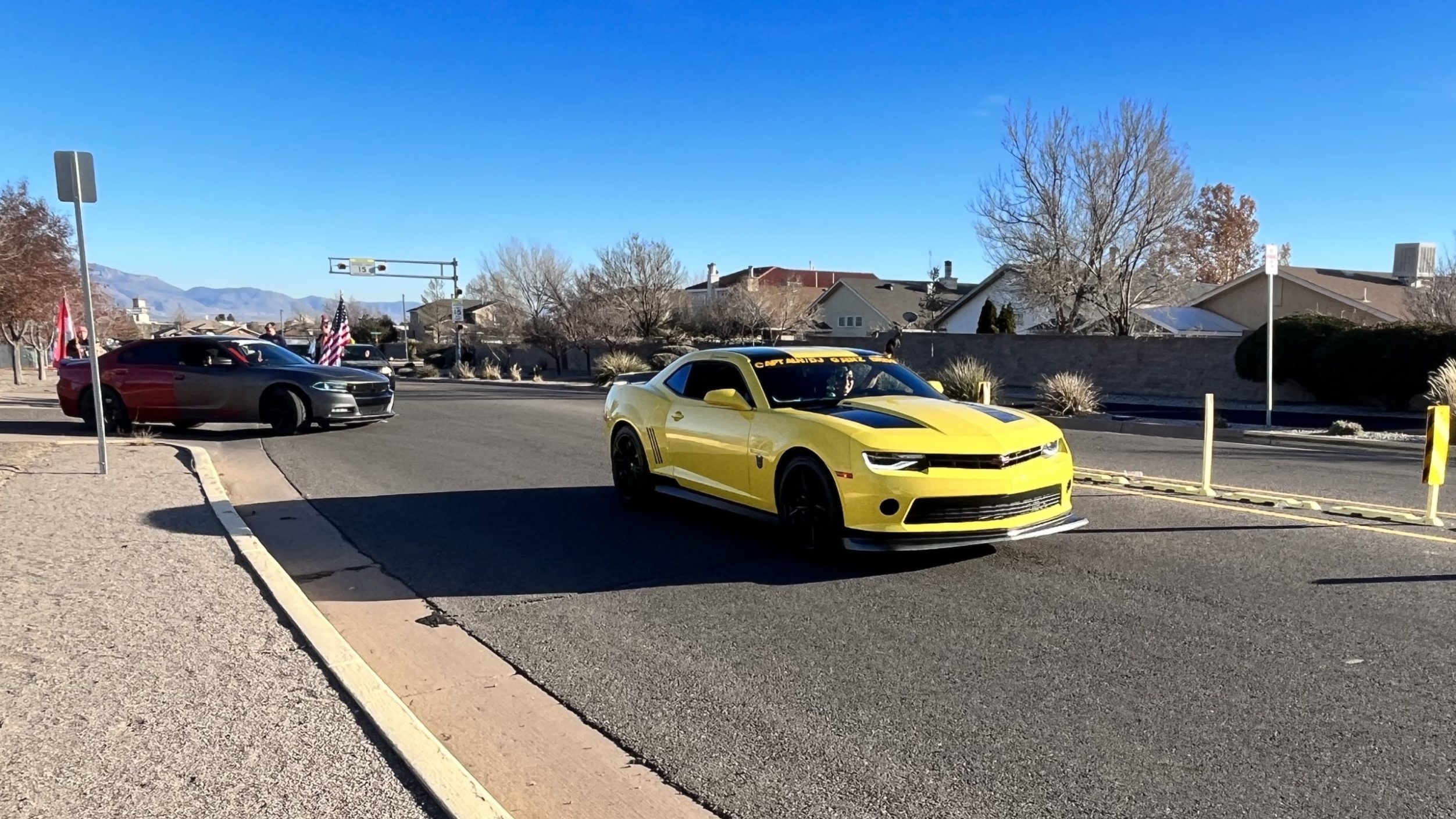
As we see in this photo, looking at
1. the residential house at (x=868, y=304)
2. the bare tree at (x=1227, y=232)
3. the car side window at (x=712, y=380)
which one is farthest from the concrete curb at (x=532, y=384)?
the bare tree at (x=1227, y=232)

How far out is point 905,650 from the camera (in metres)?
4.74

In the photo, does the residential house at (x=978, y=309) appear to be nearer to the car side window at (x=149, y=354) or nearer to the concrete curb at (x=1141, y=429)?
the concrete curb at (x=1141, y=429)

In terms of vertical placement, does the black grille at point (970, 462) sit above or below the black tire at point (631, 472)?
above

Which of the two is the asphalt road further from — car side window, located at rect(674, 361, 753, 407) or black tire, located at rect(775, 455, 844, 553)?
car side window, located at rect(674, 361, 753, 407)

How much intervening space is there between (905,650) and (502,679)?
1.91 m

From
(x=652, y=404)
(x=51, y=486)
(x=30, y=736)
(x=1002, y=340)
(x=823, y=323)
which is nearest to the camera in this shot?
(x=30, y=736)

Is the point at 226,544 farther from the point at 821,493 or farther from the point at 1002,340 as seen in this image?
the point at 1002,340

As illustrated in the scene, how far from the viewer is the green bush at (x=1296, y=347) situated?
1923cm

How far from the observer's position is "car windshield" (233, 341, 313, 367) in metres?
15.2

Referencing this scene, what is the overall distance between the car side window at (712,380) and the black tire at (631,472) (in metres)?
0.76

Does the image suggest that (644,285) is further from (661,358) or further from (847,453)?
(847,453)

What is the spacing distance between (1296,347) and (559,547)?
17709 mm

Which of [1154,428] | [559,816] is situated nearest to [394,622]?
A: [559,816]

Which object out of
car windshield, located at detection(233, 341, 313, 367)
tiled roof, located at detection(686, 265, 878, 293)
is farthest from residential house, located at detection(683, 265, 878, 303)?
car windshield, located at detection(233, 341, 313, 367)
